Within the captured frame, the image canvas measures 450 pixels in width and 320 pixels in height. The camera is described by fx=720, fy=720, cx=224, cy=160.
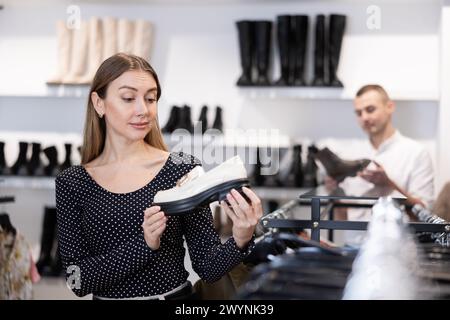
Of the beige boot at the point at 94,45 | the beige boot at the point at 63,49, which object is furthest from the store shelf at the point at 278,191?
the beige boot at the point at 63,49

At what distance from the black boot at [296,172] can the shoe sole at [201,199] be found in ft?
6.75

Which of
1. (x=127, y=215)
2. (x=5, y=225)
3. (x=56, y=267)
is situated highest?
(x=127, y=215)

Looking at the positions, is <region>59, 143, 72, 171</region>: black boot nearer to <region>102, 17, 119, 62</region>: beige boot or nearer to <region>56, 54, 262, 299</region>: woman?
<region>102, 17, 119, 62</region>: beige boot

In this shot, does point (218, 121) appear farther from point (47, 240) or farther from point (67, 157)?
point (47, 240)

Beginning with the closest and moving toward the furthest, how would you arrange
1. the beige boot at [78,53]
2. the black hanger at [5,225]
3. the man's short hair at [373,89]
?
1. the black hanger at [5,225]
2. the man's short hair at [373,89]
3. the beige boot at [78,53]

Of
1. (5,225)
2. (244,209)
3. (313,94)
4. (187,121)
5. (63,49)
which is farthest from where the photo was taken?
(63,49)

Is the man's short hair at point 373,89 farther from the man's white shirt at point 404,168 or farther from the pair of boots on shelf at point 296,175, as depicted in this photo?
the pair of boots on shelf at point 296,175

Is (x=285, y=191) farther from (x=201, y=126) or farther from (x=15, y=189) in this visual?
(x=15, y=189)

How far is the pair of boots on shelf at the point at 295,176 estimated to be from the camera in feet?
10.7

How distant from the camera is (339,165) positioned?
113 inches

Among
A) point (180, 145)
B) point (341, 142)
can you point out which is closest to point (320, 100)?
point (341, 142)

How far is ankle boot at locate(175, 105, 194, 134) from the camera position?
3361 millimetres

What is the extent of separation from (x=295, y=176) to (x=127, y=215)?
2001 millimetres

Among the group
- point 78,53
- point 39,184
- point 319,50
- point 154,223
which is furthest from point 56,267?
point 154,223
